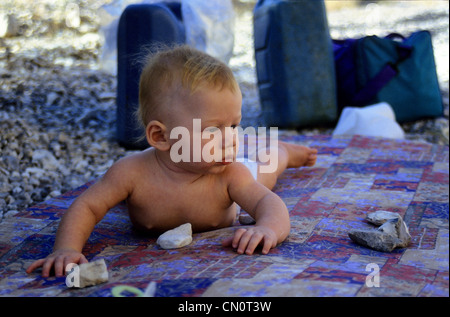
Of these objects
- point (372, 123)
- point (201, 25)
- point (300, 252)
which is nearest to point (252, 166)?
point (300, 252)

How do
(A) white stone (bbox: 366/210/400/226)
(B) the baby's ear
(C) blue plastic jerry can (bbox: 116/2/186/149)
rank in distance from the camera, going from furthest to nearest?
(C) blue plastic jerry can (bbox: 116/2/186/149)
(A) white stone (bbox: 366/210/400/226)
(B) the baby's ear

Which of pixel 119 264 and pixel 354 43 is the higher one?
pixel 354 43

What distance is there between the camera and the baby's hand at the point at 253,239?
140 centimetres

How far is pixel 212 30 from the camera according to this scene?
158 inches

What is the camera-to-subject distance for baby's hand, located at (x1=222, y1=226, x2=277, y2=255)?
1404 mm

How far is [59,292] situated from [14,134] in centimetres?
185

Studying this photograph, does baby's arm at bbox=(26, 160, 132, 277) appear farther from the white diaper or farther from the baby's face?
the white diaper

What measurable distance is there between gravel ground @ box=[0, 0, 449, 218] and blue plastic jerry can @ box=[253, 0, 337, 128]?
0.18 meters

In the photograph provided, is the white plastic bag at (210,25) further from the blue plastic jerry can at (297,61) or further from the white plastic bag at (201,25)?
the blue plastic jerry can at (297,61)

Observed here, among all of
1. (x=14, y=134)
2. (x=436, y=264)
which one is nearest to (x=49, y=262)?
(x=436, y=264)

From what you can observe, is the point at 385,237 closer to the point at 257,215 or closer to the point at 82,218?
the point at 257,215

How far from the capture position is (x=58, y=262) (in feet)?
4.43

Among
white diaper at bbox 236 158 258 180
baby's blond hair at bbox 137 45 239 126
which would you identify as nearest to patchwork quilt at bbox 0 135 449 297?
white diaper at bbox 236 158 258 180

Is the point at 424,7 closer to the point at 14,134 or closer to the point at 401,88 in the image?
the point at 401,88
